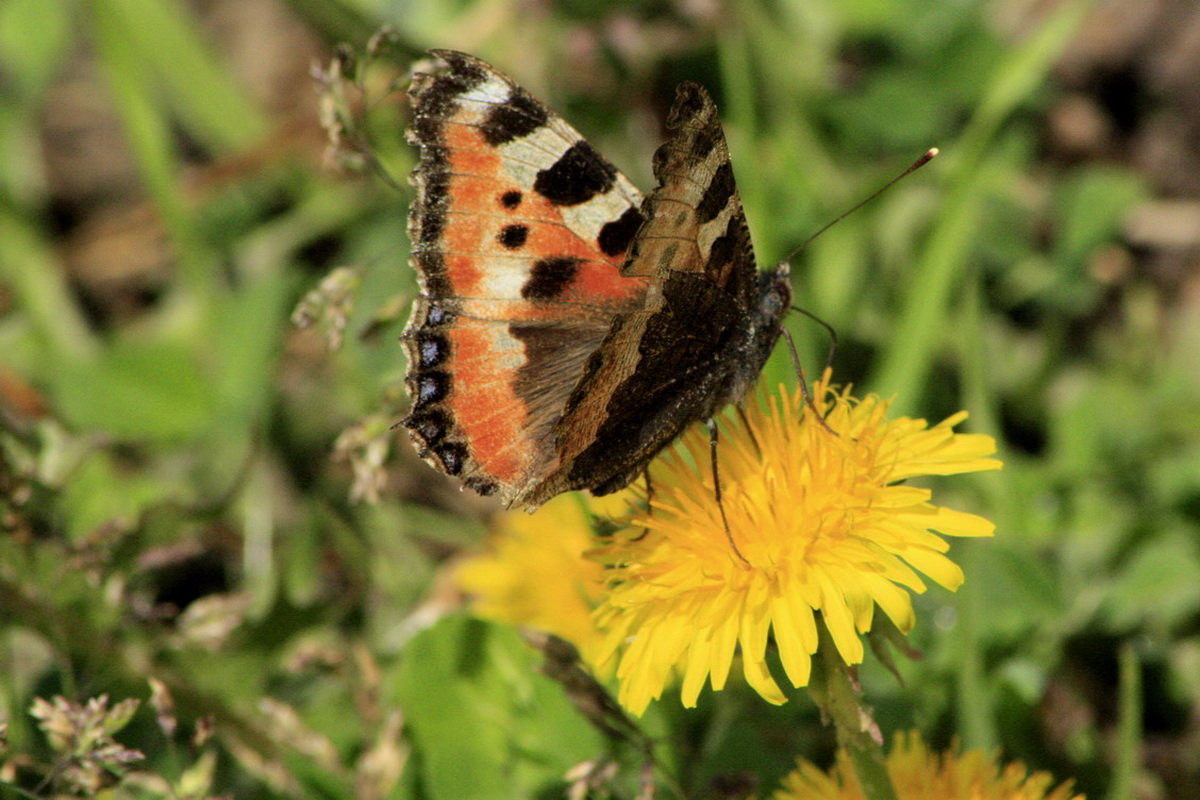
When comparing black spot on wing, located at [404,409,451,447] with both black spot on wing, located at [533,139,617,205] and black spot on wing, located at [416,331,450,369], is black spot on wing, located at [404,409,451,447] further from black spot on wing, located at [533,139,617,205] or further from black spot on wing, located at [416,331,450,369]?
black spot on wing, located at [533,139,617,205]

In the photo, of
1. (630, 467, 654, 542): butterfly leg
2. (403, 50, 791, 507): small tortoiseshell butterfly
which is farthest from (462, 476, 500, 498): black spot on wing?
(630, 467, 654, 542): butterfly leg

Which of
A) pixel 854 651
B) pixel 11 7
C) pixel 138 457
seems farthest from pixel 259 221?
→ pixel 854 651

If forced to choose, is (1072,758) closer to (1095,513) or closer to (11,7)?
(1095,513)

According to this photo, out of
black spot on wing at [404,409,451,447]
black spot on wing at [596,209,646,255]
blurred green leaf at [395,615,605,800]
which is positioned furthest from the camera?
blurred green leaf at [395,615,605,800]

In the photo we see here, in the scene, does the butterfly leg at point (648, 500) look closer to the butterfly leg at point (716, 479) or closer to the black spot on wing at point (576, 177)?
the butterfly leg at point (716, 479)

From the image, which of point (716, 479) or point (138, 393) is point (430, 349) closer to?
point (716, 479)

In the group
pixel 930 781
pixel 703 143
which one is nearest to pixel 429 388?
pixel 703 143

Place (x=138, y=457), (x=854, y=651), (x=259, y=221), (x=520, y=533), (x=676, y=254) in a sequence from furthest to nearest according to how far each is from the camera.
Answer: (x=259, y=221), (x=138, y=457), (x=520, y=533), (x=676, y=254), (x=854, y=651)
